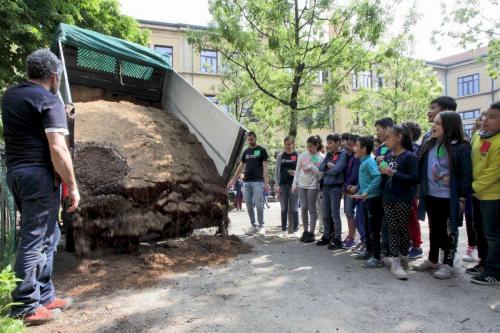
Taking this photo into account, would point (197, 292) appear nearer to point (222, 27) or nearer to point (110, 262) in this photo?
point (110, 262)

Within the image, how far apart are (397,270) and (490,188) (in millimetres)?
1172

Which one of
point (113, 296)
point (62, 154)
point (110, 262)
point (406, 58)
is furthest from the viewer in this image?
point (406, 58)

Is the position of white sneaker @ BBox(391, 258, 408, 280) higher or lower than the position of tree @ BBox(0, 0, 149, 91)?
Answer: lower

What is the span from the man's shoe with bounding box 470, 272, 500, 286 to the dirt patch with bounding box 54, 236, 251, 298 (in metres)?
2.57

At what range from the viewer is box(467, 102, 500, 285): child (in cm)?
384

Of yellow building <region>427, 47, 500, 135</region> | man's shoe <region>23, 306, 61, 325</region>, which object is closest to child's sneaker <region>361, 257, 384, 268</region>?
man's shoe <region>23, 306, 61, 325</region>

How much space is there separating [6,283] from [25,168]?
941 millimetres

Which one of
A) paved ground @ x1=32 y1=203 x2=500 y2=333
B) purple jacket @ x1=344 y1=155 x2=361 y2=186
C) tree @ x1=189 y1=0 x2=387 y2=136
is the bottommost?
paved ground @ x1=32 y1=203 x2=500 y2=333

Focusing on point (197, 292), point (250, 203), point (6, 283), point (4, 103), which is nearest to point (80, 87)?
point (250, 203)

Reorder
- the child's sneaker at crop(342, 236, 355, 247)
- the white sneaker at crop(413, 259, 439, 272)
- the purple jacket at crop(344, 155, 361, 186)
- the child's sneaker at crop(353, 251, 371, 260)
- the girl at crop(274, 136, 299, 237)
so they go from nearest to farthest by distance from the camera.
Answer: the white sneaker at crop(413, 259, 439, 272), the child's sneaker at crop(353, 251, 371, 260), the purple jacket at crop(344, 155, 361, 186), the child's sneaker at crop(342, 236, 355, 247), the girl at crop(274, 136, 299, 237)

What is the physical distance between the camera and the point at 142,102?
716 centimetres

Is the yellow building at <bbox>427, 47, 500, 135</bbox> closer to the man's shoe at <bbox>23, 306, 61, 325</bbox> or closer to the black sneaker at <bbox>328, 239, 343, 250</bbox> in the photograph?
the black sneaker at <bbox>328, 239, 343, 250</bbox>

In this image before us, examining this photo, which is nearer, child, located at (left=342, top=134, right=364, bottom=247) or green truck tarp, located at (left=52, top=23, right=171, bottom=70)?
child, located at (left=342, top=134, right=364, bottom=247)

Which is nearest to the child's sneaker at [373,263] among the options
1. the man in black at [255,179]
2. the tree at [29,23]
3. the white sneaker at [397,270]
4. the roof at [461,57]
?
the white sneaker at [397,270]
